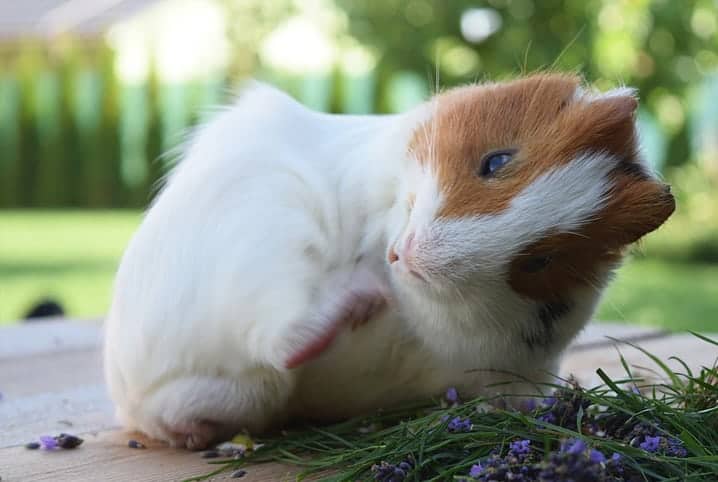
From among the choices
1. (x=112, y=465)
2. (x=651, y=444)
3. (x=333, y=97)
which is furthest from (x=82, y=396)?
(x=333, y=97)

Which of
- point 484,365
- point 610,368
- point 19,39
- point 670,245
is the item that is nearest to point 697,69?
point 670,245

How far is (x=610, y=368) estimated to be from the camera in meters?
2.28

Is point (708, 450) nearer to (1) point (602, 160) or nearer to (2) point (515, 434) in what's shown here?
(2) point (515, 434)

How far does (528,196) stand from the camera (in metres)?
1.36

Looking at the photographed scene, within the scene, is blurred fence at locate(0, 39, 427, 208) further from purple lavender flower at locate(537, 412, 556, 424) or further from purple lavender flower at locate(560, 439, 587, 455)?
purple lavender flower at locate(560, 439, 587, 455)

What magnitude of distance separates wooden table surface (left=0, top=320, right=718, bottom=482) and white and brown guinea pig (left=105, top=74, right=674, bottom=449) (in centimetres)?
11

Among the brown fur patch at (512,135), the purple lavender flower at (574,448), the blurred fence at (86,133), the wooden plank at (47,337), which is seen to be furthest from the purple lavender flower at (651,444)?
the blurred fence at (86,133)

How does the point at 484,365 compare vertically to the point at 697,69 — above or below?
below

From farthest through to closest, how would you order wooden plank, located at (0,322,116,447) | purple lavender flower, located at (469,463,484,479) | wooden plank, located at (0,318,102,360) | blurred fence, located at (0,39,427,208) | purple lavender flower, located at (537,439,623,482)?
blurred fence, located at (0,39,427,208)
wooden plank, located at (0,318,102,360)
wooden plank, located at (0,322,116,447)
purple lavender flower, located at (469,463,484,479)
purple lavender flower, located at (537,439,623,482)

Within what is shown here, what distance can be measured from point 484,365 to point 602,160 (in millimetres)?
430

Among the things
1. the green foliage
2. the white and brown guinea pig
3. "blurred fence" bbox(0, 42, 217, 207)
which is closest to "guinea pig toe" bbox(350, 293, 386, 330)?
the white and brown guinea pig

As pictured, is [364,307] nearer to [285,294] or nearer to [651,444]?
[285,294]

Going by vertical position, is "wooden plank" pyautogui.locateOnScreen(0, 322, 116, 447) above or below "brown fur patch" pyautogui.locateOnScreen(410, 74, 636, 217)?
below

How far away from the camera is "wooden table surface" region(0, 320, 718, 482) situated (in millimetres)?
1531
